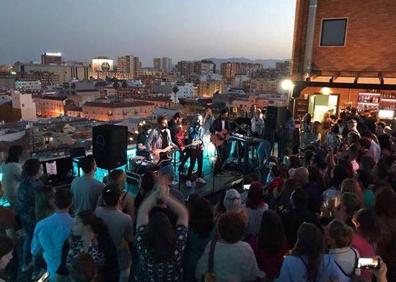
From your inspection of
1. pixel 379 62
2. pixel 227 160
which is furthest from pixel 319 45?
pixel 227 160

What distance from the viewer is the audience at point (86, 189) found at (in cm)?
388

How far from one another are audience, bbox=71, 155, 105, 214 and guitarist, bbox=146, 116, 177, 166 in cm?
312

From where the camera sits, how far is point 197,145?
7.59 meters

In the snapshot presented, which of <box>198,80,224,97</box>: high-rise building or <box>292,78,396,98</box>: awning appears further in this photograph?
<box>198,80,224,97</box>: high-rise building

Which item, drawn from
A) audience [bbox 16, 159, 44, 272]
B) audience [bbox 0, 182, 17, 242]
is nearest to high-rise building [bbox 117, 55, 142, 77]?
audience [bbox 16, 159, 44, 272]

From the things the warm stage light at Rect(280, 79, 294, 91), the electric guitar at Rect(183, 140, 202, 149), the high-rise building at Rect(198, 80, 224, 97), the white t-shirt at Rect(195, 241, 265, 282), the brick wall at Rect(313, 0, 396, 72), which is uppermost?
the brick wall at Rect(313, 0, 396, 72)

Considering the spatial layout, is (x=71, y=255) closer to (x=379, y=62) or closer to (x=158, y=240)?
(x=158, y=240)

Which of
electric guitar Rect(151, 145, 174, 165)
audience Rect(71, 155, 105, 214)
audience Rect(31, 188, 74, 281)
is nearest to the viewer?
audience Rect(31, 188, 74, 281)

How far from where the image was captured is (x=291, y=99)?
47.7 feet

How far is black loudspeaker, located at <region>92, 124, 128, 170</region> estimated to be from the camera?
20.5 ft

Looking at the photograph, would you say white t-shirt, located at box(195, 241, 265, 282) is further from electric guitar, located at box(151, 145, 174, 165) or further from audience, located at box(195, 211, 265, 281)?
electric guitar, located at box(151, 145, 174, 165)

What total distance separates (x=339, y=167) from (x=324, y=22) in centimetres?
1160

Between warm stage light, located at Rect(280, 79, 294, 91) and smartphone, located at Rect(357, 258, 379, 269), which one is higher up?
warm stage light, located at Rect(280, 79, 294, 91)

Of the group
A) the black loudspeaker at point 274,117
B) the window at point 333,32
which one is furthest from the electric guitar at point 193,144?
the window at point 333,32
